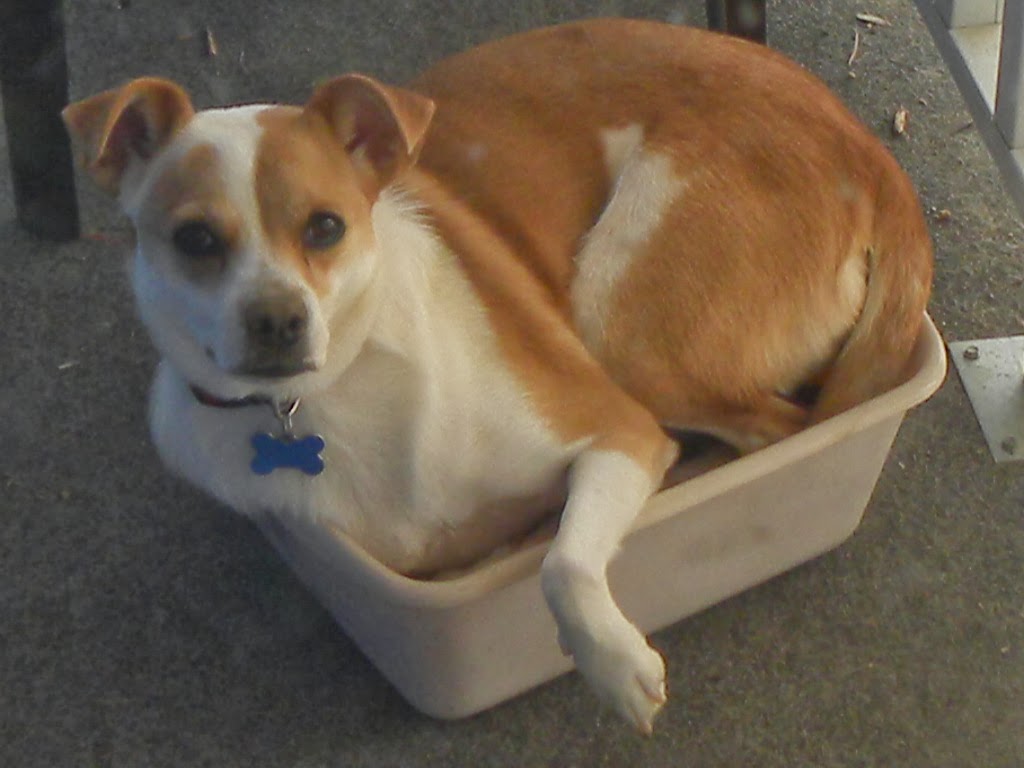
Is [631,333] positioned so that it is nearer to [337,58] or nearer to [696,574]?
[696,574]

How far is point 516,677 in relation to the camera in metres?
1.29

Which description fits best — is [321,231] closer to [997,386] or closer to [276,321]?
[276,321]

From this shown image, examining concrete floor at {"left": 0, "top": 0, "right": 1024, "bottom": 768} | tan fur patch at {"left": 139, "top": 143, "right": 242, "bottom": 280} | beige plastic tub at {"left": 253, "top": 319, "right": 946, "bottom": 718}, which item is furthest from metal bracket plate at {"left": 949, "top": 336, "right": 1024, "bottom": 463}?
tan fur patch at {"left": 139, "top": 143, "right": 242, "bottom": 280}

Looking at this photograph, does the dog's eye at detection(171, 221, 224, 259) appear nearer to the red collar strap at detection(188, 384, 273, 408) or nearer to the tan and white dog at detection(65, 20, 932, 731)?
the tan and white dog at detection(65, 20, 932, 731)

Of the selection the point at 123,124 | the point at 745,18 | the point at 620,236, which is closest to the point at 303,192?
the point at 123,124

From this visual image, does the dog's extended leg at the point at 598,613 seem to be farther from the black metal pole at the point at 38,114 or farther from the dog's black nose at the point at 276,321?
the black metal pole at the point at 38,114

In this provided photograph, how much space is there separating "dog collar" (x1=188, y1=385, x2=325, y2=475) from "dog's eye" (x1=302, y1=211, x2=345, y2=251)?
148 millimetres

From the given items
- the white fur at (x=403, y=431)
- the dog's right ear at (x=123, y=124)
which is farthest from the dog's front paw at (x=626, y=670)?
the dog's right ear at (x=123, y=124)

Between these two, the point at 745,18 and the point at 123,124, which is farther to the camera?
the point at 745,18

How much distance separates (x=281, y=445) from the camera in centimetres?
116

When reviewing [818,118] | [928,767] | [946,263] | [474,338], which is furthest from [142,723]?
[946,263]

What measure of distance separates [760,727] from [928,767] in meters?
0.16

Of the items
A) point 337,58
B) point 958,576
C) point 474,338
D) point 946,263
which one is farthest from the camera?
point 337,58

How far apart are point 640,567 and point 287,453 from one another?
1.11 ft
